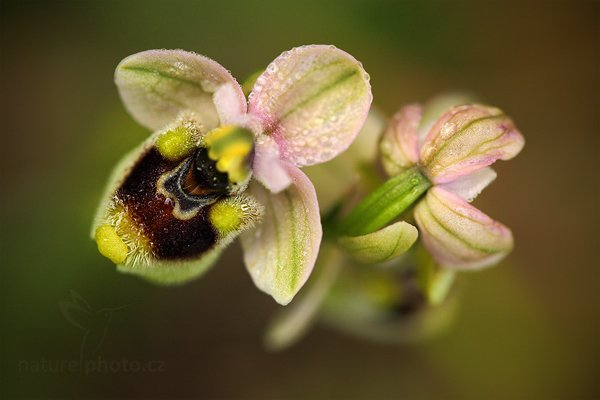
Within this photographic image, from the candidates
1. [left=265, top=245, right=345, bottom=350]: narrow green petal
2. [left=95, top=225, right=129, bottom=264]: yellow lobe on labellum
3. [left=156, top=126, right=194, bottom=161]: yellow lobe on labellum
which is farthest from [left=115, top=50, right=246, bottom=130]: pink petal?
[left=265, top=245, right=345, bottom=350]: narrow green petal

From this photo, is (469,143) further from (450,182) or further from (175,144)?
(175,144)

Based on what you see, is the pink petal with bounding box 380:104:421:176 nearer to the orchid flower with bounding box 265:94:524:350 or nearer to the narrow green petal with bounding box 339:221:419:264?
the orchid flower with bounding box 265:94:524:350

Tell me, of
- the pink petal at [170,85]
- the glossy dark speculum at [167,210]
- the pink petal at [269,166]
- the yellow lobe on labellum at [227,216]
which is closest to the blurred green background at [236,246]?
the pink petal at [170,85]

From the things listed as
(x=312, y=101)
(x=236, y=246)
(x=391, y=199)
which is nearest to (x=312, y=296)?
(x=391, y=199)

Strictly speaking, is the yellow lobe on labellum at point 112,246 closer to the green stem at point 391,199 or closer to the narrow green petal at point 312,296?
the green stem at point 391,199

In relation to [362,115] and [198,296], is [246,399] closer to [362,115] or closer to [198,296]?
[198,296]

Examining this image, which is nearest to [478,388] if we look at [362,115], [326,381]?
[326,381]
